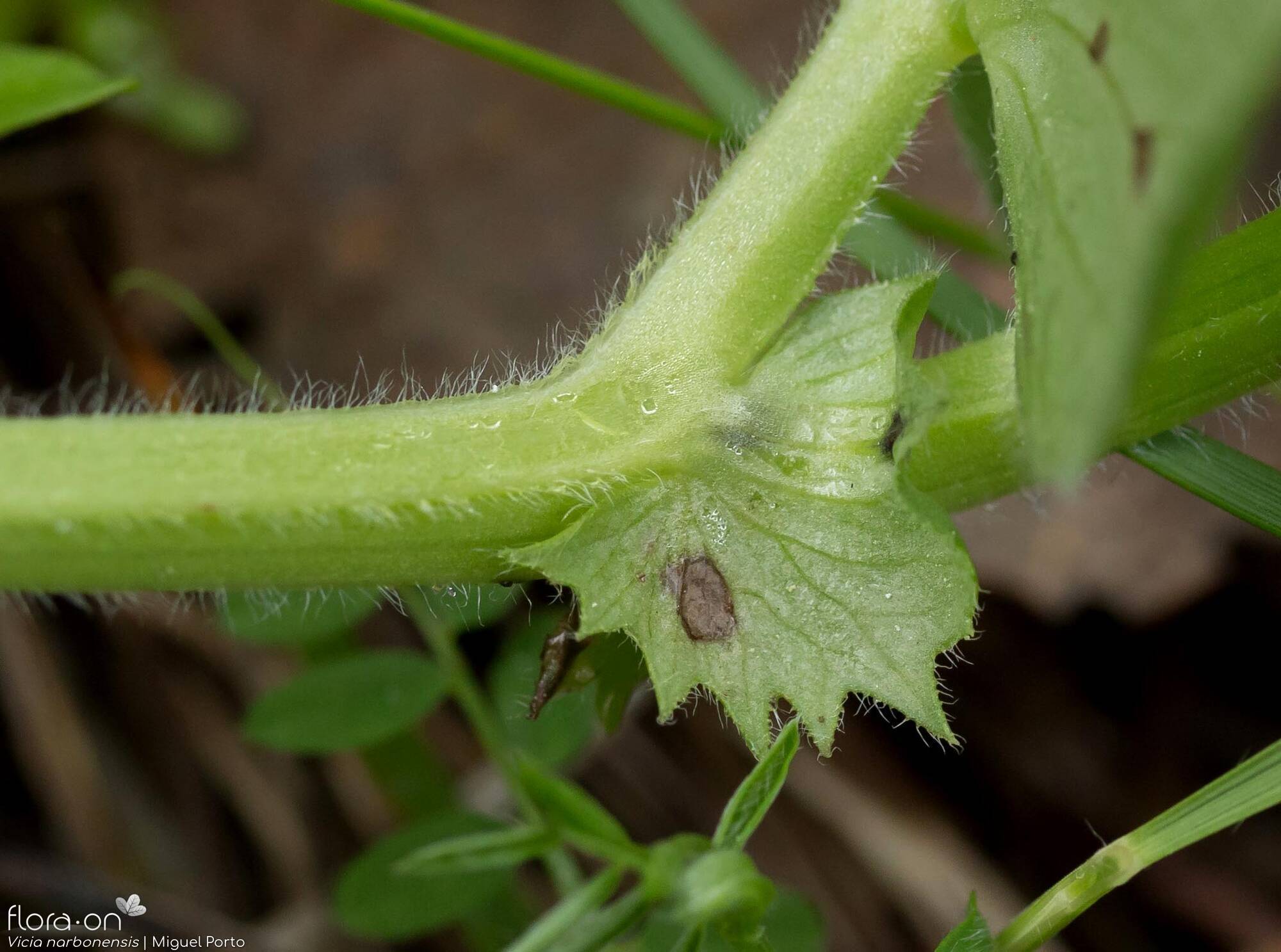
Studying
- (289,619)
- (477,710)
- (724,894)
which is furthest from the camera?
(289,619)

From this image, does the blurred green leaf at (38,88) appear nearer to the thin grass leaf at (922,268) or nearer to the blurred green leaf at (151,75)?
the thin grass leaf at (922,268)

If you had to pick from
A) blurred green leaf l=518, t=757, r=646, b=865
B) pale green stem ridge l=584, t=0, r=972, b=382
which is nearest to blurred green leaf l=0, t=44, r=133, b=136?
pale green stem ridge l=584, t=0, r=972, b=382

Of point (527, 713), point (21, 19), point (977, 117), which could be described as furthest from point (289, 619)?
point (21, 19)

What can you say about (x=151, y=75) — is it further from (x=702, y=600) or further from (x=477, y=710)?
(x=702, y=600)

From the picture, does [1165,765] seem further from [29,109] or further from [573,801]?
[29,109]

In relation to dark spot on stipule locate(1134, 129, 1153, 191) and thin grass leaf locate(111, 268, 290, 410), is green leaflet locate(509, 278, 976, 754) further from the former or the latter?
thin grass leaf locate(111, 268, 290, 410)

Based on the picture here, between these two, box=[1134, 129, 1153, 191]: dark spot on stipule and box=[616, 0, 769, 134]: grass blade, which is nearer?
box=[1134, 129, 1153, 191]: dark spot on stipule

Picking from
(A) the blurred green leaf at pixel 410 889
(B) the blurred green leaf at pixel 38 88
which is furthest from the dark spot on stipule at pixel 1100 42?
(A) the blurred green leaf at pixel 410 889
